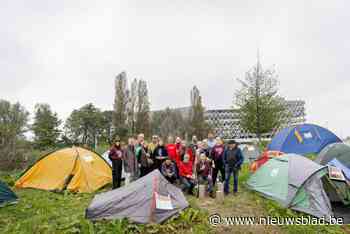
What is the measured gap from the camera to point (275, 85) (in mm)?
15219

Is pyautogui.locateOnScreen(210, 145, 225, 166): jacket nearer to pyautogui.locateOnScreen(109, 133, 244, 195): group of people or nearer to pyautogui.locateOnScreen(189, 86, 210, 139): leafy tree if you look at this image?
pyautogui.locateOnScreen(109, 133, 244, 195): group of people

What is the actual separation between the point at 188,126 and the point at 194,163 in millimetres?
27007

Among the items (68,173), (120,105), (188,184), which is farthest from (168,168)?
(120,105)

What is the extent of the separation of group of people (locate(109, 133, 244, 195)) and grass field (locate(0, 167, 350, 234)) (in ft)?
2.18

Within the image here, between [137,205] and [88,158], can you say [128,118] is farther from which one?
[137,205]

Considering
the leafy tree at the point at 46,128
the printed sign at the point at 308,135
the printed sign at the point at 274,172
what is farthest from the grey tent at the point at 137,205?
the leafy tree at the point at 46,128

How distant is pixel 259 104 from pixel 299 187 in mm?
9995

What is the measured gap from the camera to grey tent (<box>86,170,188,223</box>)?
4383 mm

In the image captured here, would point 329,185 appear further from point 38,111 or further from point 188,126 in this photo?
point 38,111

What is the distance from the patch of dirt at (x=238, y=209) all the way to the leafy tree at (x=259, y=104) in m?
8.76

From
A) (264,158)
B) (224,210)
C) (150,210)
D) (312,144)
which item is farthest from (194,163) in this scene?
(312,144)

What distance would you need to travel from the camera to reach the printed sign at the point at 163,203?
4.52 m

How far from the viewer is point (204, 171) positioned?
6.63 metres

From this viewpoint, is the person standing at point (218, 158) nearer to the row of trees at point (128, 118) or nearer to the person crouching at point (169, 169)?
the person crouching at point (169, 169)
